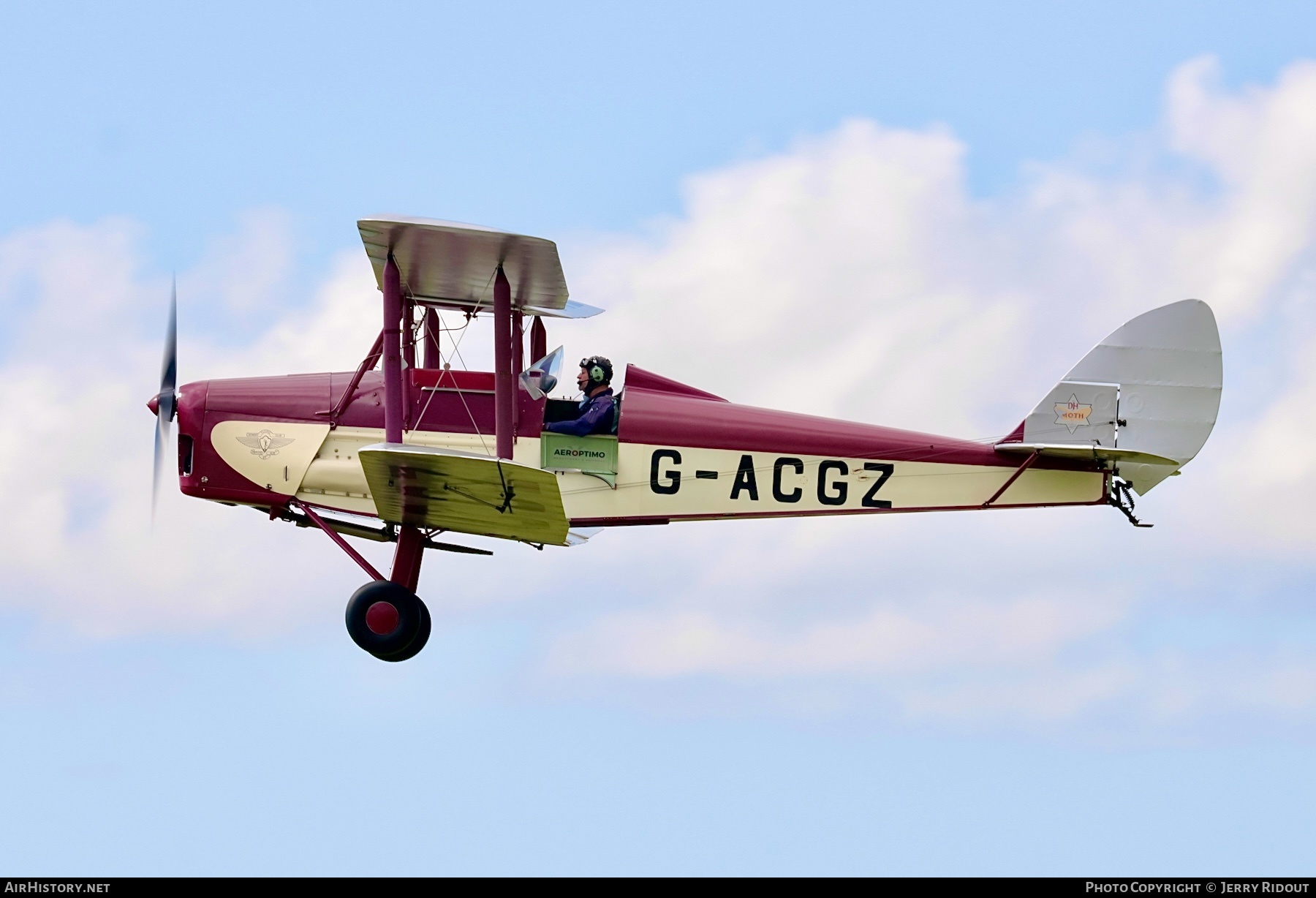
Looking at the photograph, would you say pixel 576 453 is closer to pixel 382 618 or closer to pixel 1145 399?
pixel 382 618

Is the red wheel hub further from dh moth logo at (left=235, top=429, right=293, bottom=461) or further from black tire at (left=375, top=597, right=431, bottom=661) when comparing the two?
dh moth logo at (left=235, top=429, right=293, bottom=461)

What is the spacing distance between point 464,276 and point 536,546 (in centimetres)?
232

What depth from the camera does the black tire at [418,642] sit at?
40.8ft

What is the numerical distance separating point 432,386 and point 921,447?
4.02 meters

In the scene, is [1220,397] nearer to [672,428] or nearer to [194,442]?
[672,428]

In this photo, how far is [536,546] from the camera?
1309cm

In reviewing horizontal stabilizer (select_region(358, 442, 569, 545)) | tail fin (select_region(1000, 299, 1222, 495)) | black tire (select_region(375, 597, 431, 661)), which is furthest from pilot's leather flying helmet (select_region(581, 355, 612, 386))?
tail fin (select_region(1000, 299, 1222, 495))

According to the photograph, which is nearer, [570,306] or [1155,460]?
[1155,460]

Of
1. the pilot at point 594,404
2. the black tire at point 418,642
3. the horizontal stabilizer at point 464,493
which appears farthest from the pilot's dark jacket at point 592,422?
the black tire at point 418,642

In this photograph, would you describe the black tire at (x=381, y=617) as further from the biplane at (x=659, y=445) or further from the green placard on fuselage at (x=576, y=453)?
the green placard on fuselage at (x=576, y=453)

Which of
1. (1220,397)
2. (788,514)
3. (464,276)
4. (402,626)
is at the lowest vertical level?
(402,626)

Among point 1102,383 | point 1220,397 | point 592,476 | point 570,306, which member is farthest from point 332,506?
point 1220,397

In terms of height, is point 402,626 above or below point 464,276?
below

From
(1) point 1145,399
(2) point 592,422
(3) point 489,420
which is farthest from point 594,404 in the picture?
(1) point 1145,399
